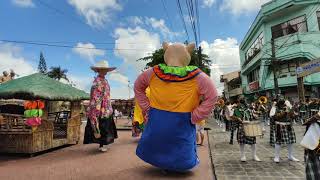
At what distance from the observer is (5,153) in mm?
8219

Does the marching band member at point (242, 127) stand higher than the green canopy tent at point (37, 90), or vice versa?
the green canopy tent at point (37, 90)

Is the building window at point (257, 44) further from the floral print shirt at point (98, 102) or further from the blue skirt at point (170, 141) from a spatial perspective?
the blue skirt at point (170, 141)

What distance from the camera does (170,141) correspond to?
5.11m

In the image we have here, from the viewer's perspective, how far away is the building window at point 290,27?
26.8 m

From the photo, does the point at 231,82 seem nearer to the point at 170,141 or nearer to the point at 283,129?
the point at 283,129

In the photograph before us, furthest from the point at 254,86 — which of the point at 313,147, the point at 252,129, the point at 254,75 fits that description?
the point at 313,147

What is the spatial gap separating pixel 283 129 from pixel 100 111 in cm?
468

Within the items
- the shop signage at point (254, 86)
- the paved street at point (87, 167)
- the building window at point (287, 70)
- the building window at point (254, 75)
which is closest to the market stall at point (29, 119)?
the paved street at point (87, 167)

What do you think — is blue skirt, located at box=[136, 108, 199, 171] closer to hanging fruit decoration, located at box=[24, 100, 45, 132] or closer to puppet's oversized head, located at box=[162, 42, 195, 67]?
puppet's oversized head, located at box=[162, 42, 195, 67]

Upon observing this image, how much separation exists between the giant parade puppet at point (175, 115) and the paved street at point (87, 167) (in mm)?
438

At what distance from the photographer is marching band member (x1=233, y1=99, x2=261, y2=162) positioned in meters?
6.96

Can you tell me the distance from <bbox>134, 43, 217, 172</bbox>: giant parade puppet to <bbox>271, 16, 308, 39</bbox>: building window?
996 inches

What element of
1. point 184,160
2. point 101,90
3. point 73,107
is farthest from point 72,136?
point 184,160

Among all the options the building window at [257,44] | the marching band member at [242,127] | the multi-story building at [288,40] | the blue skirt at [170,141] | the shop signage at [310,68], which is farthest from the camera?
the building window at [257,44]
